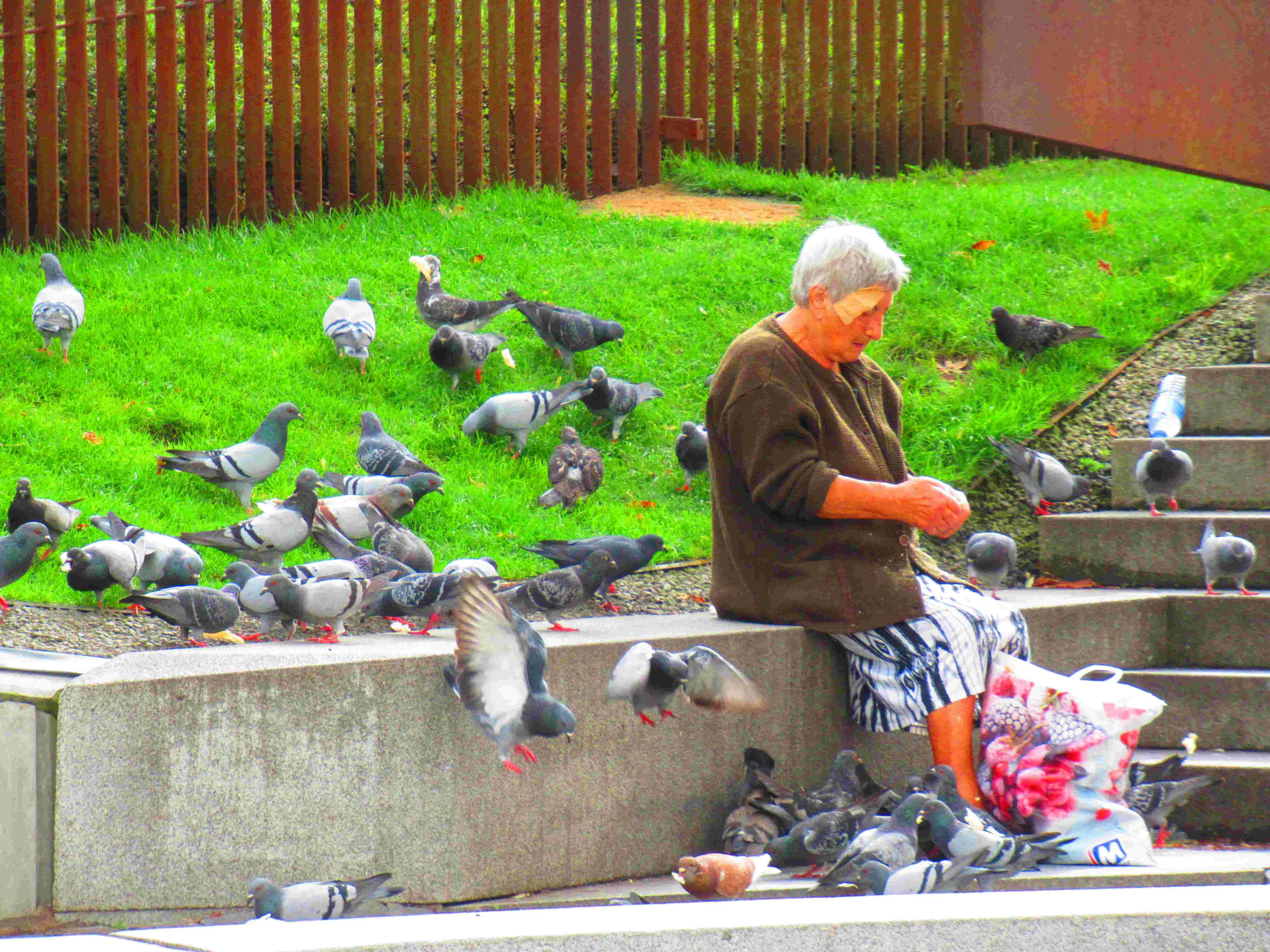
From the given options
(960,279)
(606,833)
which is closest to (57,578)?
(606,833)

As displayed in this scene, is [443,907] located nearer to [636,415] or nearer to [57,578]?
[57,578]

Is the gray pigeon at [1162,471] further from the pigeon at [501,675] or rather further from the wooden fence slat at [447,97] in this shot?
the wooden fence slat at [447,97]

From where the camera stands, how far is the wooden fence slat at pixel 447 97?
891 centimetres

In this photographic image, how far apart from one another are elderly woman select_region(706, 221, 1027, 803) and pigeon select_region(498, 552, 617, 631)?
43 centimetres

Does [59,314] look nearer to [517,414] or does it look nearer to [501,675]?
[517,414]

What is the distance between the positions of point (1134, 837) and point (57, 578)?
3.35m

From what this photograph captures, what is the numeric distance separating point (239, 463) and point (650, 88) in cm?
572

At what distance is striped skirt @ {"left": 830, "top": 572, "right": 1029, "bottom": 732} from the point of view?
3.66 metres

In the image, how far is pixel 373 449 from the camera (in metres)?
5.36

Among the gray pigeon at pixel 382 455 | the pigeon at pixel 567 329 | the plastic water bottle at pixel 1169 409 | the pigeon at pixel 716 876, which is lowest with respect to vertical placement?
the pigeon at pixel 716 876

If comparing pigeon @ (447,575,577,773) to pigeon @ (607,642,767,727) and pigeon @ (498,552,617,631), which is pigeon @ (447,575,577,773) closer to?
pigeon @ (607,642,767,727)

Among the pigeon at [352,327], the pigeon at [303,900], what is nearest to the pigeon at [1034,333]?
the pigeon at [352,327]

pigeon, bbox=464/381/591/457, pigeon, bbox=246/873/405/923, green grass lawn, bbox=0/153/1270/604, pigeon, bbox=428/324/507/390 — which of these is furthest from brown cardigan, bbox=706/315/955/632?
pigeon, bbox=428/324/507/390

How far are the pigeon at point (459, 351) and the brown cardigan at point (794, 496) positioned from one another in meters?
2.59
